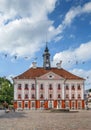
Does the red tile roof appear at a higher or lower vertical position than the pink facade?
higher

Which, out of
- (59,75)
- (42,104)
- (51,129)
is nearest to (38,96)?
(42,104)

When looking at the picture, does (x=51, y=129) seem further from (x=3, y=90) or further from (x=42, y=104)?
(x=3, y=90)

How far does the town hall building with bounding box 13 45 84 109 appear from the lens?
96375mm

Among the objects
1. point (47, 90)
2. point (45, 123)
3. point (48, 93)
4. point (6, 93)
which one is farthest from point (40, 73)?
point (45, 123)

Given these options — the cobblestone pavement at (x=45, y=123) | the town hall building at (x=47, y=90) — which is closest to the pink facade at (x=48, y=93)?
the town hall building at (x=47, y=90)

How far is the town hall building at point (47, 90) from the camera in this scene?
9638cm

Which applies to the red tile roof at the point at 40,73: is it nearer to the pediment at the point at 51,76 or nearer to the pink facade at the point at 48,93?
the pink facade at the point at 48,93

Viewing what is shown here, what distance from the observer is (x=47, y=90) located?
97688 mm

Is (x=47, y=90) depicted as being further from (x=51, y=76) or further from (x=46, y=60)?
(x=46, y=60)

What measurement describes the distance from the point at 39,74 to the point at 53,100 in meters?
8.31

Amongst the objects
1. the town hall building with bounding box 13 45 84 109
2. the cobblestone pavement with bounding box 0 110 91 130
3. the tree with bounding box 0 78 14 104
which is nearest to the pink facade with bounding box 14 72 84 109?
the town hall building with bounding box 13 45 84 109

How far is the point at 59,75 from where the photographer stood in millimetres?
99375

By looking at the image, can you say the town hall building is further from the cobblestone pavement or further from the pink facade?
the cobblestone pavement

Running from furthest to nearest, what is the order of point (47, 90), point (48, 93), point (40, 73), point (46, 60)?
point (46, 60) → point (40, 73) → point (48, 93) → point (47, 90)
